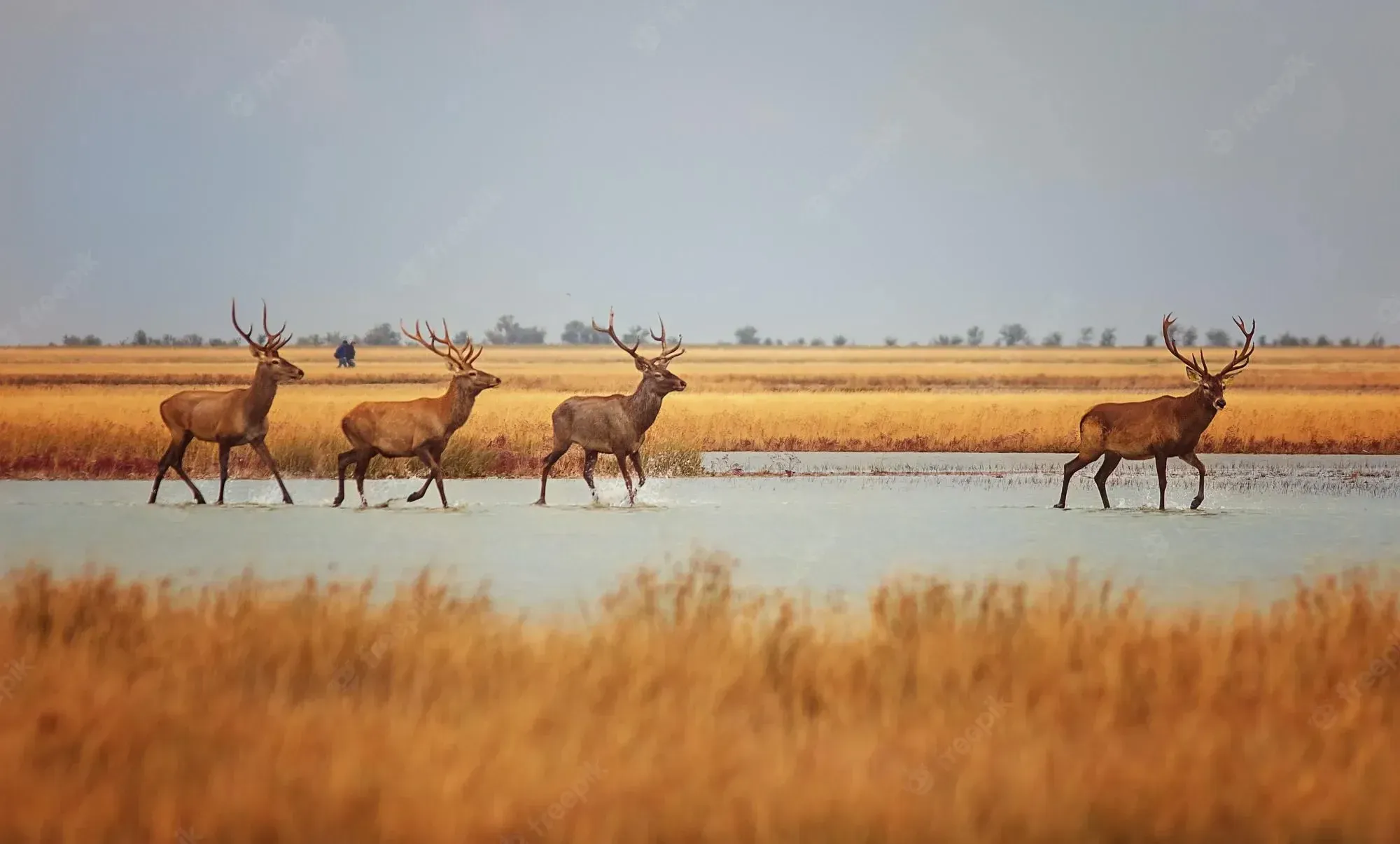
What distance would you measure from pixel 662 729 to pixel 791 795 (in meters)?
0.98

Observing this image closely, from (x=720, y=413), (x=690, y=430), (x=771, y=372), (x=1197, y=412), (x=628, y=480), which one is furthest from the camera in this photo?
(x=771, y=372)

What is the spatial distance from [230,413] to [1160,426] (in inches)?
400

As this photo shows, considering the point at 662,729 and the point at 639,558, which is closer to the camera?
the point at 662,729

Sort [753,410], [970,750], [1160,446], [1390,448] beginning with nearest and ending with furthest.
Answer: [970,750], [1160,446], [1390,448], [753,410]

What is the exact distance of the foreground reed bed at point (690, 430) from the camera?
2280 centimetres

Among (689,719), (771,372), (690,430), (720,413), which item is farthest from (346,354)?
(689,719)

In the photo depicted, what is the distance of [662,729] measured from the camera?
6656 millimetres

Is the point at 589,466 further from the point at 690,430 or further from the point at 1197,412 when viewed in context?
the point at 690,430

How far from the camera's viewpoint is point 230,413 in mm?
16766

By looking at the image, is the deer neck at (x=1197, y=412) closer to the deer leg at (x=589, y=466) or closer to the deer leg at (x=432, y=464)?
the deer leg at (x=589, y=466)

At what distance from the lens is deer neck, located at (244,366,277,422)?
54.2 feet

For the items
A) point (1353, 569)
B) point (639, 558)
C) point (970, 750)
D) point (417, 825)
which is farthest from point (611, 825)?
point (1353, 569)

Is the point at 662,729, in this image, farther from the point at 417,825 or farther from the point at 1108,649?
the point at 1108,649

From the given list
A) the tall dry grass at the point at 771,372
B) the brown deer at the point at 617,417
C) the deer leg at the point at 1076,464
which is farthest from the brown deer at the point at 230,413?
the tall dry grass at the point at 771,372
